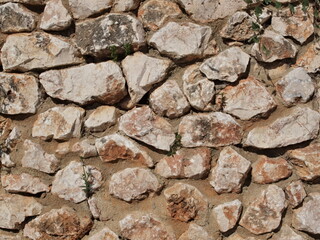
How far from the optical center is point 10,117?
2275 mm

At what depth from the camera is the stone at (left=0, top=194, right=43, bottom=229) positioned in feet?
7.25

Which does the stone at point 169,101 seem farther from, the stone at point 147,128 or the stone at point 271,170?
the stone at point 271,170

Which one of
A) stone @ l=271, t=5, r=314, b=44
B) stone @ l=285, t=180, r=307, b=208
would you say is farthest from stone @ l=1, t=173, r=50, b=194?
stone @ l=271, t=5, r=314, b=44

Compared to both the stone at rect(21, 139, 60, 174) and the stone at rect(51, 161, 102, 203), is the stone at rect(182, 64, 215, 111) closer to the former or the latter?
the stone at rect(51, 161, 102, 203)

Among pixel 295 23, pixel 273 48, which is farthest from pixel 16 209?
pixel 295 23

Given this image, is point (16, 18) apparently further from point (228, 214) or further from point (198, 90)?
point (228, 214)

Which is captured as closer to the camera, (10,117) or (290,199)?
(290,199)

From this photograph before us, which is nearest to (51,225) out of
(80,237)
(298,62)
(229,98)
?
(80,237)

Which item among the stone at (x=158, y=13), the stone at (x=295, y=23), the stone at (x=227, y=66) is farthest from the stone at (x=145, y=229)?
the stone at (x=295, y=23)

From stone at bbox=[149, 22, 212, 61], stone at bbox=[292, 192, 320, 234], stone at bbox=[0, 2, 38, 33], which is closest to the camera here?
stone at bbox=[292, 192, 320, 234]

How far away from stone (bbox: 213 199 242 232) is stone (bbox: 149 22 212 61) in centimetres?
67

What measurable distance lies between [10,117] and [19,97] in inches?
4.4

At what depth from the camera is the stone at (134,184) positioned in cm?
213

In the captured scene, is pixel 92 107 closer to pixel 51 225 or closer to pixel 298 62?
pixel 51 225
